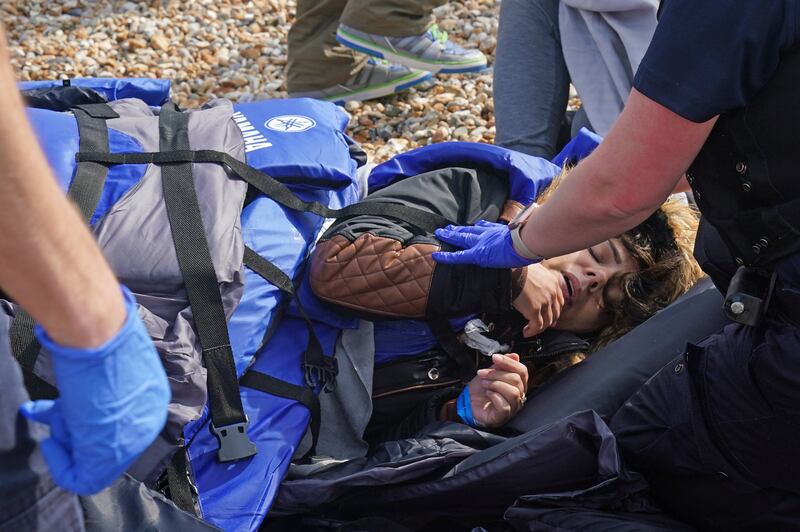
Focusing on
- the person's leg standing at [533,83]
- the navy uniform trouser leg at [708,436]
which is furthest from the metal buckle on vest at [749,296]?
the person's leg standing at [533,83]

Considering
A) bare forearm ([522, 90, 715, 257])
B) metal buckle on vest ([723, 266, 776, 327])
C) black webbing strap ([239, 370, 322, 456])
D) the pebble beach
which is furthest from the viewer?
the pebble beach

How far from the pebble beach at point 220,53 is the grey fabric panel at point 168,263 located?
1.89m

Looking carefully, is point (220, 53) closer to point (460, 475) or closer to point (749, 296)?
point (460, 475)

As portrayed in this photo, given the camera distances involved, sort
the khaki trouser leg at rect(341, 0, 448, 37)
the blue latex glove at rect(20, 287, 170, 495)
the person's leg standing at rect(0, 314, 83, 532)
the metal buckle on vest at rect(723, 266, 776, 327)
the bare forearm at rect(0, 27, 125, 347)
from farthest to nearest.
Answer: the khaki trouser leg at rect(341, 0, 448, 37), the metal buckle on vest at rect(723, 266, 776, 327), the person's leg standing at rect(0, 314, 83, 532), the blue latex glove at rect(20, 287, 170, 495), the bare forearm at rect(0, 27, 125, 347)

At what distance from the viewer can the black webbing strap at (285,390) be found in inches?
88.0

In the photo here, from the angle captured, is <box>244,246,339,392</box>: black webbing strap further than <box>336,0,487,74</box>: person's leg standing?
No

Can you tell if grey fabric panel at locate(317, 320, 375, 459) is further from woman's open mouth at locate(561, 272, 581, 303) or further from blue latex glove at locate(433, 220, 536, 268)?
woman's open mouth at locate(561, 272, 581, 303)

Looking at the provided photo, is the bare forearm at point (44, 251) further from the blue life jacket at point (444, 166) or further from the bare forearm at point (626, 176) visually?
the blue life jacket at point (444, 166)

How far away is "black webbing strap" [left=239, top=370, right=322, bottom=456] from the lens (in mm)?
2236

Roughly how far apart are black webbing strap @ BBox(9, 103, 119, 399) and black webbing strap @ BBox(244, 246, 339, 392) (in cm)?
41

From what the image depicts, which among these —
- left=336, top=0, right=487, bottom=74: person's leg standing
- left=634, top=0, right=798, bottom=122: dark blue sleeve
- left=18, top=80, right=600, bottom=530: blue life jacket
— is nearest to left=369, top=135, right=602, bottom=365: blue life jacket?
left=18, top=80, right=600, bottom=530: blue life jacket

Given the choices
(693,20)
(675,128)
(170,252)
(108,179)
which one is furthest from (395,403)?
(693,20)

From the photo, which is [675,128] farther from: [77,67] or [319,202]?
[77,67]

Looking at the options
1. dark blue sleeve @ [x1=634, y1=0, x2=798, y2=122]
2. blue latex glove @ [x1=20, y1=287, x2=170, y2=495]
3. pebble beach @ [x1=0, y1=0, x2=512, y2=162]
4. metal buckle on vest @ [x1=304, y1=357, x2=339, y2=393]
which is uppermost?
dark blue sleeve @ [x1=634, y1=0, x2=798, y2=122]
